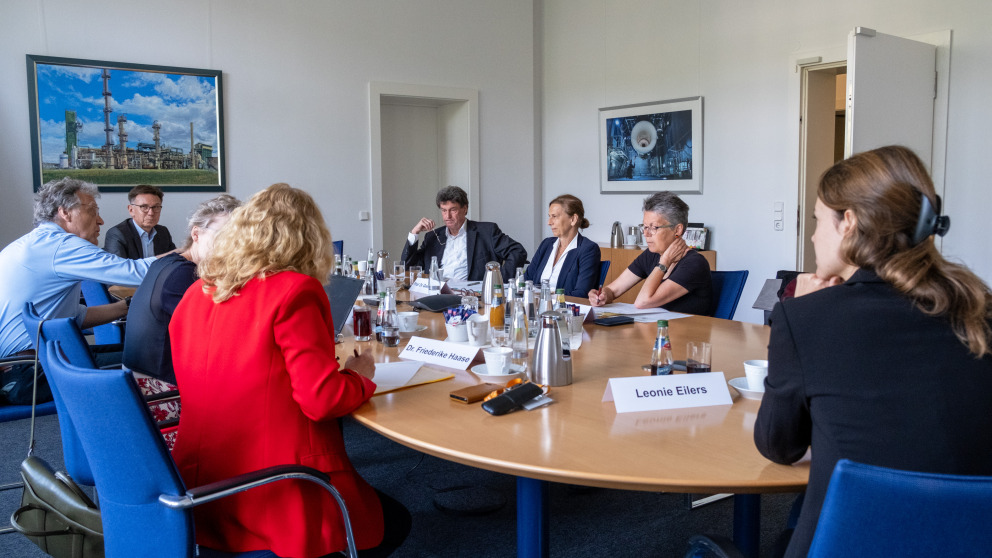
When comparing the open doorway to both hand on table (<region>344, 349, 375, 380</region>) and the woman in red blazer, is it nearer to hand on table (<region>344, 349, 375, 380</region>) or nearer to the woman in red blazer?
hand on table (<region>344, 349, 375, 380</region>)

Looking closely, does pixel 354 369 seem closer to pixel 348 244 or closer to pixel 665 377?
pixel 665 377

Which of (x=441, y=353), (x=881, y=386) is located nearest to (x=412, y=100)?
(x=441, y=353)

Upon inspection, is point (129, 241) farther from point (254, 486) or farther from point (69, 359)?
point (254, 486)

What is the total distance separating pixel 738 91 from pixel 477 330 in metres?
4.81

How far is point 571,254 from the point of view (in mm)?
4543

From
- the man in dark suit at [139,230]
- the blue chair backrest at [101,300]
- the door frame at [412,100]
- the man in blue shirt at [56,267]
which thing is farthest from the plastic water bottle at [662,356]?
the door frame at [412,100]

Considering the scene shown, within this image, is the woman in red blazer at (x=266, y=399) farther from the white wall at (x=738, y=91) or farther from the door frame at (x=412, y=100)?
the door frame at (x=412, y=100)

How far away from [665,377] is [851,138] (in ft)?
11.4

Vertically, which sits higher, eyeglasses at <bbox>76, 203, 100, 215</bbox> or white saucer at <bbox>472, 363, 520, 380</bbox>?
eyeglasses at <bbox>76, 203, 100, 215</bbox>

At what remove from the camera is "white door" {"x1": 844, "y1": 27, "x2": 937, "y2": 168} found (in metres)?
4.62

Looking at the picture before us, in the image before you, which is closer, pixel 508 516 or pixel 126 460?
pixel 126 460

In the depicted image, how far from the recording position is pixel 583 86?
26.0 ft

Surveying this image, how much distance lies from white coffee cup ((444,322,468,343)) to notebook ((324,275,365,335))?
578 mm

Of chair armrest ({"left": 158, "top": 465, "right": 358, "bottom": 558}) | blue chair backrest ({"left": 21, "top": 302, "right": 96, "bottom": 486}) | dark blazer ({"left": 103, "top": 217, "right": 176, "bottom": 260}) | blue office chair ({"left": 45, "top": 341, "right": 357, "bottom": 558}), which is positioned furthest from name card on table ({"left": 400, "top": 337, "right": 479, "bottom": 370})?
dark blazer ({"left": 103, "top": 217, "right": 176, "bottom": 260})
